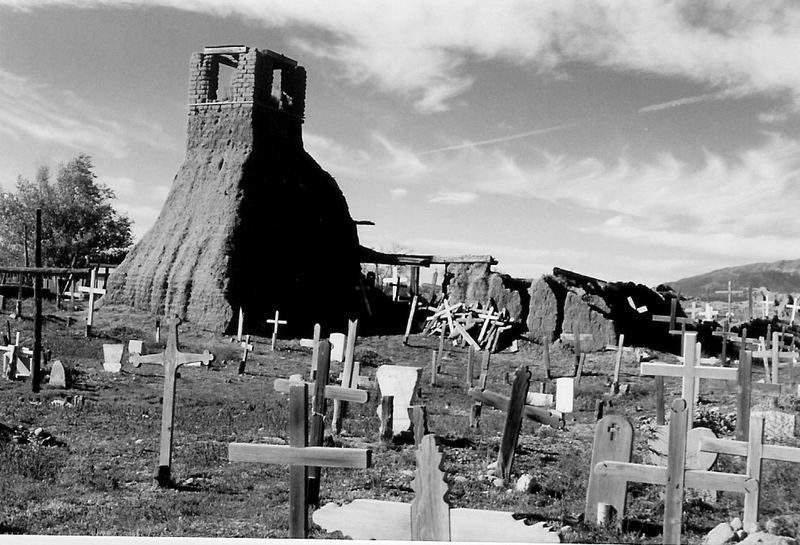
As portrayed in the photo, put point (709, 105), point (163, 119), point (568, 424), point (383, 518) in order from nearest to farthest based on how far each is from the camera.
→ point (383, 518)
point (709, 105)
point (163, 119)
point (568, 424)

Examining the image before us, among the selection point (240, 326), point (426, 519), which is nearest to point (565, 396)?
point (426, 519)

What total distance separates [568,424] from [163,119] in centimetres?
676

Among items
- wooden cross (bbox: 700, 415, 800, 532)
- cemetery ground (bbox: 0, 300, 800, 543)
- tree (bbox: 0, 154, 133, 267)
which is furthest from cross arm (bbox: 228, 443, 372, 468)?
tree (bbox: 0, 154, 133, 267)

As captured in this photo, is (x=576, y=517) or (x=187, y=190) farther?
(x=187, y=190)

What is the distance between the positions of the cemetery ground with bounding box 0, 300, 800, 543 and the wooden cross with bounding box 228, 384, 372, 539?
2.62ft

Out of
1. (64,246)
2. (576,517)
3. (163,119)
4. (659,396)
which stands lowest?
(576,517)

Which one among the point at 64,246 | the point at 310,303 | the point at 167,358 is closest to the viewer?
the point at 167,358

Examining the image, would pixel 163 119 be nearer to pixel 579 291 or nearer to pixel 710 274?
pixel 710 274

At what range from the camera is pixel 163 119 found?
8.45 meters

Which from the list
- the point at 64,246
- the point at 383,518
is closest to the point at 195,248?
the point at 64,246

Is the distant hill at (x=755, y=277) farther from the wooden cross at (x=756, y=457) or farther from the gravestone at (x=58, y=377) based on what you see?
the gravestone at (x=58, y=377)

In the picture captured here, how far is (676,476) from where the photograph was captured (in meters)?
4.88

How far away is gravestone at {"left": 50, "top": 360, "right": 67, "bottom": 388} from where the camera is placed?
1071 cm

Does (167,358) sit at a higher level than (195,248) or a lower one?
lower
